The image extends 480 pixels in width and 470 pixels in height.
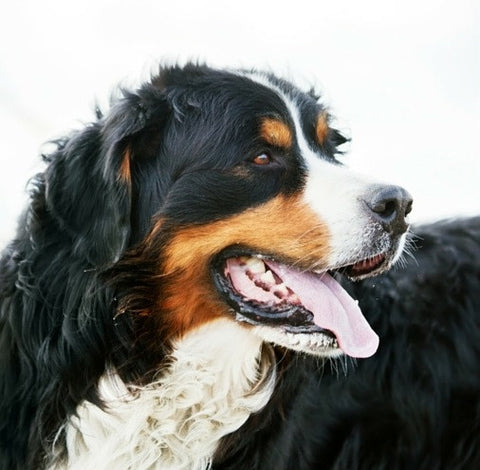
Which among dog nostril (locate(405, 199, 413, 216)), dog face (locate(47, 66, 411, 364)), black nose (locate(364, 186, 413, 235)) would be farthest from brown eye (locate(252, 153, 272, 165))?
dog nostril (locate(405, 199, 413, 216))

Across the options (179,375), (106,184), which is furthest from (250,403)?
(106,184)

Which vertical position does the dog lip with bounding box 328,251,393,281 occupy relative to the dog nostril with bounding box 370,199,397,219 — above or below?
below

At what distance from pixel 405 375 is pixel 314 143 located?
3.21 feet

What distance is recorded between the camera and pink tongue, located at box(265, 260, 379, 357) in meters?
3.02

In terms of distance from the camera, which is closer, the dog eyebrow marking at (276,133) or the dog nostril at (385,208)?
the dog nostril at (385,208)

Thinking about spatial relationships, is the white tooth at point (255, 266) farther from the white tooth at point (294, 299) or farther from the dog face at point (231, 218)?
the white tooth at point (294, 299)

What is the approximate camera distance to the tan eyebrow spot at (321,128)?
3350mm

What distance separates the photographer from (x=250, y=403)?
3221 millimetres

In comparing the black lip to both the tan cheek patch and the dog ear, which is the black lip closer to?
the tan cheek patch

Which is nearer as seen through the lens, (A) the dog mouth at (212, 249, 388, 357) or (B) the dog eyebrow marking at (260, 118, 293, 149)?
(A) the dog mouth at (212, 249, 388, 357)

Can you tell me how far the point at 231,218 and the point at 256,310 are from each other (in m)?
0.32

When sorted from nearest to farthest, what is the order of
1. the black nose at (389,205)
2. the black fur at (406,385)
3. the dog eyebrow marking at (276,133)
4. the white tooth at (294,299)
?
the black nose at (389,205), the white tooth at (294,299), the dog eyebrow marking at (276,133), the black fur at (406,385)

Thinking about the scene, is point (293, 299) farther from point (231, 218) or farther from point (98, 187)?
point (98, 187)

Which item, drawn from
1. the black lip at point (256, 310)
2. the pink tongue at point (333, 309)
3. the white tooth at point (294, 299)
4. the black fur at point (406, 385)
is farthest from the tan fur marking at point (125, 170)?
the black fur at point (406, 385)
